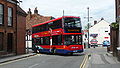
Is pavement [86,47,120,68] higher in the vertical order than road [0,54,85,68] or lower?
higher

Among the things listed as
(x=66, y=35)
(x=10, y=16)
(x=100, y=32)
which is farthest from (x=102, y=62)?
(x=100, y=32)

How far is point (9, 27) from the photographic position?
959 inches

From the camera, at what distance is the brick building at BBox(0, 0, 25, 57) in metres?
23.0

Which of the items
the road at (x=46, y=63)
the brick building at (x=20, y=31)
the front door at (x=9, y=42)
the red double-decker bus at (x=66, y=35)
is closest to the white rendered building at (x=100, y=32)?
the red double-decker bus at (x=66, y=35)

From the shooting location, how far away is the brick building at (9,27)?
904 inches

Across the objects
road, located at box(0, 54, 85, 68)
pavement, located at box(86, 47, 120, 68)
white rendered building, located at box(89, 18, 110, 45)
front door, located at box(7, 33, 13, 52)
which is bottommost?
→ road, located at box(0, 54, 85, 68)

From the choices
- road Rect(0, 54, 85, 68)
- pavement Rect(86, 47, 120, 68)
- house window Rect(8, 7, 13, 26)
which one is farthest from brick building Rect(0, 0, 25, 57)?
pavement Rect(86, 47, 120, 68)

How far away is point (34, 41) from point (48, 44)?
589 cm

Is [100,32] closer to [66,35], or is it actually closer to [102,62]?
[66,35]

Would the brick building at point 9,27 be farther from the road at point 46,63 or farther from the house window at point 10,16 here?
the road at point 46,63

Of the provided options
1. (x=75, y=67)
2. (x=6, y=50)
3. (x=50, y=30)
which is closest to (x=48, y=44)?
(x=50, y=30)

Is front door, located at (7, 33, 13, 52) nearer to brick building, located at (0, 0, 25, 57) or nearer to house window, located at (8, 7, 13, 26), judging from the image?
brick building, located at (0, 0, 25, 57)

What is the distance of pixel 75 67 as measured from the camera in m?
14.8

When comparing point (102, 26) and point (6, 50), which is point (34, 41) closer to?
point (6, 50)
